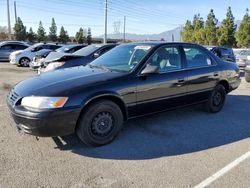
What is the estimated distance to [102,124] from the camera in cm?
409

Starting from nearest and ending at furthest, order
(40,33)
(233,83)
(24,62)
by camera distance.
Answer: (233,83) < (24,62) < (40,33)

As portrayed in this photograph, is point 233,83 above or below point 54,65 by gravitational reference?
below

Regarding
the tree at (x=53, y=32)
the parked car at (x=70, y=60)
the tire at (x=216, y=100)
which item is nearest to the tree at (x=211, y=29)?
the tree at (x=53, y=32)

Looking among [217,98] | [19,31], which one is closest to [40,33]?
[19,31]

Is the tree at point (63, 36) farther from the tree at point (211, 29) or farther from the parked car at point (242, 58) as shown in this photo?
the parked car at point (242, 58)

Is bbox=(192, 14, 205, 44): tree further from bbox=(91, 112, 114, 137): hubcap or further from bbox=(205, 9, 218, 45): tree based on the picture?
bbox=(91, 112, 114, 137): hubcap

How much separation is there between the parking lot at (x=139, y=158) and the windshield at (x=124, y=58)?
1137 mm

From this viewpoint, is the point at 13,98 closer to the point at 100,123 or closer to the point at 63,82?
the point at 63,82

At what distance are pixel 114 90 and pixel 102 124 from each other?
544mm

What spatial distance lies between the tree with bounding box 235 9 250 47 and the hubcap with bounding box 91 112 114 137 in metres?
32.3

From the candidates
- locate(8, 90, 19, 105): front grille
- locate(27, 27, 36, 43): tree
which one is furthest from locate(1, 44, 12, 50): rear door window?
locate(27, 27, 36, 43): tree

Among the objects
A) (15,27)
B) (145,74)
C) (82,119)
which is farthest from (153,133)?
(15,27)

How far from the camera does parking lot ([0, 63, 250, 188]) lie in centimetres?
318

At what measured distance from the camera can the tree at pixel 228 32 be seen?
3469 centimetres
